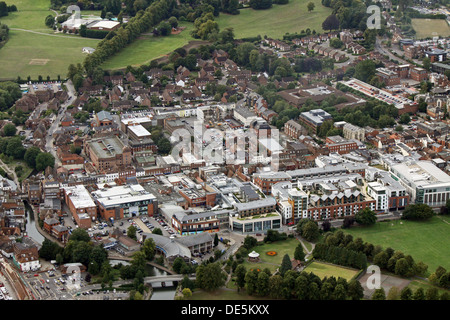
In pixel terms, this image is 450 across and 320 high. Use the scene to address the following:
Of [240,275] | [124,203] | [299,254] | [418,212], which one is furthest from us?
[124,203]

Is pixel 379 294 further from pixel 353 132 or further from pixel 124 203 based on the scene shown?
pixel 353 132

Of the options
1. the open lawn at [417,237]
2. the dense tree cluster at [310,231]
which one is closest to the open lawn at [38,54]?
the dense tree cluster at [310,231]

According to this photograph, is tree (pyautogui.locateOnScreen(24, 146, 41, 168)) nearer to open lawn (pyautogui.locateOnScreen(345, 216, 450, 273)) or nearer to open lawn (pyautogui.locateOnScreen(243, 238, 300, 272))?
open lawn (pyautogui.locateOnScreen(243, 238, 300, 272))

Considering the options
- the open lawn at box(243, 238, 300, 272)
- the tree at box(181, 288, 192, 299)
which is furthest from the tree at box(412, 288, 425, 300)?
the tree at box(181, 288, 192, 299)

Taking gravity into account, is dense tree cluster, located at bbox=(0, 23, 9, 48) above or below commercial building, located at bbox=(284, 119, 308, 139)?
Answer: above

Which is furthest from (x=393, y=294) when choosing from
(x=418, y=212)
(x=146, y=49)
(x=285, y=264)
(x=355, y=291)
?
(x=146, y=49)

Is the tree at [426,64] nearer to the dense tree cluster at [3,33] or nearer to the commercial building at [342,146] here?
the commercial building at [342,146]

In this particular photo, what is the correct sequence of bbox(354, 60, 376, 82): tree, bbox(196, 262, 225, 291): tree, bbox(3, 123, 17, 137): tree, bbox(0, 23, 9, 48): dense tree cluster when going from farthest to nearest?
bbox(0, 23, 9, 48): dense tree cluster < bbox(354, 60, 376, 82): tree < bbox(3, 123, 17, 137): tree < bbox(196, 262, 225, 291): tree

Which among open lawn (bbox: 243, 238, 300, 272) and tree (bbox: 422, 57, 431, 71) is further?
tree (bbox: 422, 57, 431, 71)
